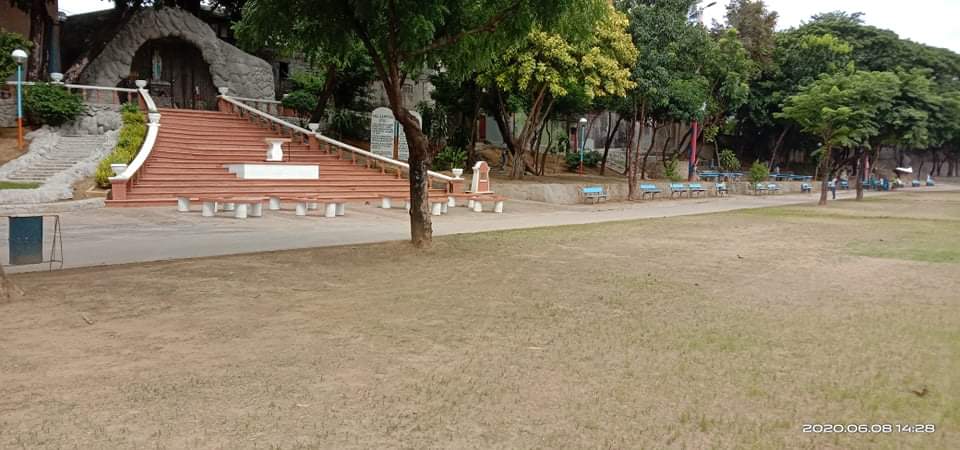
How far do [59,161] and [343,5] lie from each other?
1410cm

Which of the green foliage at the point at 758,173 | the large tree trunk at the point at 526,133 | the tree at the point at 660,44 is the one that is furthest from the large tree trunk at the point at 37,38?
the green foliage at the point at 758,173

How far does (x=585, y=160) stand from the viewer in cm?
3959

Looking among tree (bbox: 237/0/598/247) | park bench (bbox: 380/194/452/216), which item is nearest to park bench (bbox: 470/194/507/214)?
park bench (bbox: 380/194/452/216)

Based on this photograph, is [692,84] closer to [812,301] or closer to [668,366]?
[812,301]

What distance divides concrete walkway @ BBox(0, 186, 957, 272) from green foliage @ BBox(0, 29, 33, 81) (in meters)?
11.2

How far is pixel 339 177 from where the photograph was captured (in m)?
22.1

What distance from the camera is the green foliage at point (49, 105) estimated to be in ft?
74.9

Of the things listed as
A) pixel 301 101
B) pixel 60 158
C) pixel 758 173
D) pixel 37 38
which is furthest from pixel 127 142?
pixel 758 173

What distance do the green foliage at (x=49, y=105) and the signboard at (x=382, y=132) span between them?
10222 millimetres

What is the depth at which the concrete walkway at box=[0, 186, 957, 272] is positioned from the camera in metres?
10.0

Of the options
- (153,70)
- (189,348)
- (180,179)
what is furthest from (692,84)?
(189,348)

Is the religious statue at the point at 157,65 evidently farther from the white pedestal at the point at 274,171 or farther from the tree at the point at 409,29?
the tree at the point at 409,29

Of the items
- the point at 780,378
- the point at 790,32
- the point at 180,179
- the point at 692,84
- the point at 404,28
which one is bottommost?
the point at 780,378

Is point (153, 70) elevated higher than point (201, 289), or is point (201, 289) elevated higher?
point (153, 70)
